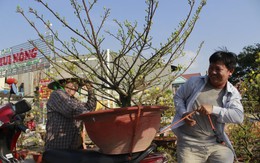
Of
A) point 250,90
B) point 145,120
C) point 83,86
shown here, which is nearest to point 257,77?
point 250,90

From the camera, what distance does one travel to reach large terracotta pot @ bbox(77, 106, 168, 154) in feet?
6.17

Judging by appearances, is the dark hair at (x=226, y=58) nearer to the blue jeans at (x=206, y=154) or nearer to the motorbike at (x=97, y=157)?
the blue jeans at (x=206, y=154)

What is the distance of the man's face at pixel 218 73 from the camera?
2.38 metres

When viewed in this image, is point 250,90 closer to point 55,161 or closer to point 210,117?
point 210,117

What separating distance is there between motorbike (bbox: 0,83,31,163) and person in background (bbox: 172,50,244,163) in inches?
54.3

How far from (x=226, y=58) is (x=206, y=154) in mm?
824

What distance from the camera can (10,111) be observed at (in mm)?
2637

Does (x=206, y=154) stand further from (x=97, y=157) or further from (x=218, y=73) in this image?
(x=97, y=157)

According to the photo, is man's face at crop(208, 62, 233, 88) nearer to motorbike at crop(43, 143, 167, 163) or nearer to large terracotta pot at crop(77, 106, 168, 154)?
large terracotta pot at crop(77, 106, 168, 154)

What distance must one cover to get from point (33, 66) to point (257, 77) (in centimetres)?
1353

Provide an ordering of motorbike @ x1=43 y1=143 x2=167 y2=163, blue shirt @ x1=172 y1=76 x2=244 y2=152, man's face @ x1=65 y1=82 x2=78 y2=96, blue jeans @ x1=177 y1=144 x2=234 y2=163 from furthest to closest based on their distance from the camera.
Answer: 1. man's face @ x1=65 y1=82 x2=78 y2=96
2. blue jeans @ x1=177 y1=144 x2=234 y2=163
3. blue shirt @ x1=172 y1=76 x2=244 y2=152
4. motorbike @ x1=43 y1=143 x2=167 y2=163

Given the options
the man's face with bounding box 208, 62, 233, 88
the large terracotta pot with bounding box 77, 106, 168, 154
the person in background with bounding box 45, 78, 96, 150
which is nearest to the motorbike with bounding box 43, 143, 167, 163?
the large terracotta pot with bounding box 77, 106, 168, 154

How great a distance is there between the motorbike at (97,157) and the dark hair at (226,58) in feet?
2.96

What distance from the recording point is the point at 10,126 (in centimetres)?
274
